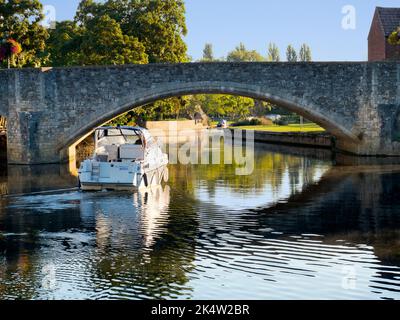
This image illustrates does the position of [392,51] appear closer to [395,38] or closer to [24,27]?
[395,38]

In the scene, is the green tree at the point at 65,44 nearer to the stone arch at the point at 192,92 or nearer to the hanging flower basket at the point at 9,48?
the hanging flower basket at the point at 9,48

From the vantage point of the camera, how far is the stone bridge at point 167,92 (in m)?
36.9

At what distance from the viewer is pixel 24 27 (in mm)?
52188

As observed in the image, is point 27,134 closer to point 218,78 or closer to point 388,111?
point 218,78

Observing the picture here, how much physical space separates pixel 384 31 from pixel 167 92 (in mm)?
22111

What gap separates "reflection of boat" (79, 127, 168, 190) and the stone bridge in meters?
7.19

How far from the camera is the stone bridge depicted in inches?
1452

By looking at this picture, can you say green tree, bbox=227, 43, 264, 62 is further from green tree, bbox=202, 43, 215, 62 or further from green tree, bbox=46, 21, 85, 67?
green tree, bbox=46, 21, 85, 67

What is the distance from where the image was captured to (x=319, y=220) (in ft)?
62.5

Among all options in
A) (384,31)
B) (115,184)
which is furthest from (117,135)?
(384,31)

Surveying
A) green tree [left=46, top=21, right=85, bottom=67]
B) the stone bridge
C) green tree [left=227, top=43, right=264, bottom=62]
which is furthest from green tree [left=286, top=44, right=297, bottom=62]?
the stone bridge
